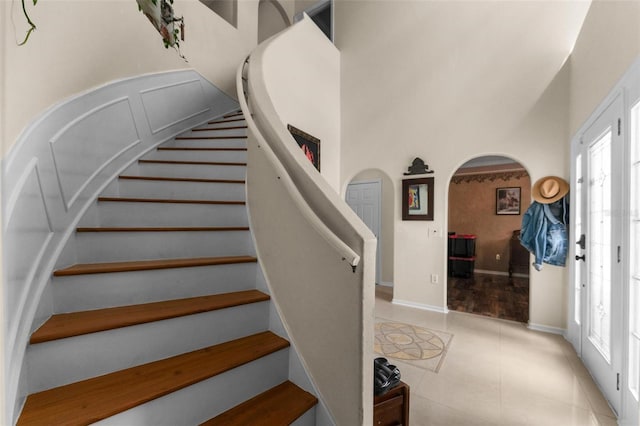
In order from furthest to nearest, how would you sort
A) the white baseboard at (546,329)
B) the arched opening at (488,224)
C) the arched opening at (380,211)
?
the arched opening at (488,224)
the arched opening at (380,211)
the white baseboard at (546,329)

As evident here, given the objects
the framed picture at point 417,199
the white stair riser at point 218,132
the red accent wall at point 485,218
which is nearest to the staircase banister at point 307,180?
the white stair riser at point 218,132

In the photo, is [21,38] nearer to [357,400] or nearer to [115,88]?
[115,88]

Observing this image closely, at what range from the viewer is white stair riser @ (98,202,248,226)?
5.74 ft

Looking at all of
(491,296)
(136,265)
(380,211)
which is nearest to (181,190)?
(136,265)

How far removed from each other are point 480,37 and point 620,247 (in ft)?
10.1

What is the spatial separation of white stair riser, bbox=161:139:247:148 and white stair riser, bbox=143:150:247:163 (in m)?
0.17

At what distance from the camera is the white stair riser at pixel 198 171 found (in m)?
2.35

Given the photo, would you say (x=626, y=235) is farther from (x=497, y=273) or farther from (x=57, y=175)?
(x=497, y=273)

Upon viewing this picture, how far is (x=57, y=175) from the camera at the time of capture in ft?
4.54

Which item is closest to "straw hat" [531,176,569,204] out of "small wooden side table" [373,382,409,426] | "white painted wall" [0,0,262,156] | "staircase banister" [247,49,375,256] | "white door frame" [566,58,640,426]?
"white door frame" [566,58,640,426]

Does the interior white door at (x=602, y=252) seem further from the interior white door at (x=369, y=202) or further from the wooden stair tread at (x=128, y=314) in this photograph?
the interior white door at (x=369, y=202)

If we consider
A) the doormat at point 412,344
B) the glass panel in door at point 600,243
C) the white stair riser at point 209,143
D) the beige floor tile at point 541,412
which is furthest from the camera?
the white stair riser at point 209,143

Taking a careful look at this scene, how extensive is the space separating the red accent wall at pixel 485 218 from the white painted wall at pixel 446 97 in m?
3.57

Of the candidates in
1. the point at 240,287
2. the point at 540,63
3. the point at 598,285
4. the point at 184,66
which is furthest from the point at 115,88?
the point at 540,63
